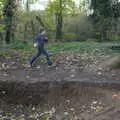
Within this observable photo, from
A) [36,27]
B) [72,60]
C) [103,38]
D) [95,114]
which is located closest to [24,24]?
[36,27]

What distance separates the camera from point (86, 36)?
28.6m

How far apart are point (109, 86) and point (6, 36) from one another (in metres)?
14.7

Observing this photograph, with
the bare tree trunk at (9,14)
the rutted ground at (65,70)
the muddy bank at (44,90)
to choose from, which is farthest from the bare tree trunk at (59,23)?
the muddy bank at (44,90)

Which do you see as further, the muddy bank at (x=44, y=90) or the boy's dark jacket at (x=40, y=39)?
the boy's dark jacket at (x=40, y=39)

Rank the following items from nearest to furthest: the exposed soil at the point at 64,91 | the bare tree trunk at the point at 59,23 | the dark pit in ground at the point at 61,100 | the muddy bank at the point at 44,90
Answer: the dark pit in ground at the point at 61,100
the exposed soil at the point at 64,91
the muddy bank at the point at 44,90
the bare tree trunk at the point at 59,23

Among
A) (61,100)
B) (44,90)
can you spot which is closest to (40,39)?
(44,90)

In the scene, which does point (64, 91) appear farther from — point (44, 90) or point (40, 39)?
point (40, 39)

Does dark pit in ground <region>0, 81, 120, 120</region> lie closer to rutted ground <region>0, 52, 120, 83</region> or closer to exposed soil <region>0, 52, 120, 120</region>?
exposed soil <region>0, 52, 120, 120</region>

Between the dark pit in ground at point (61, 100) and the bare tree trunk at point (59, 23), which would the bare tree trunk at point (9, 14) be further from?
the dark pit in ground at point (61, 100)

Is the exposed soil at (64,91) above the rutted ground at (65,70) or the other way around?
the other way around

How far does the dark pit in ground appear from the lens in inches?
397

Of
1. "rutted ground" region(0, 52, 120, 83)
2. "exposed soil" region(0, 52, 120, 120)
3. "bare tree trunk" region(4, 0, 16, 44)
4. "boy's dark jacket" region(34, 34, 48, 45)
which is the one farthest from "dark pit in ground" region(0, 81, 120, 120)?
"bare tree trunk" region(4, 0, 16, 44)

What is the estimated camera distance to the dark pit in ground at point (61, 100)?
10086mm

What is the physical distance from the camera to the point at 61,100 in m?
11.1
